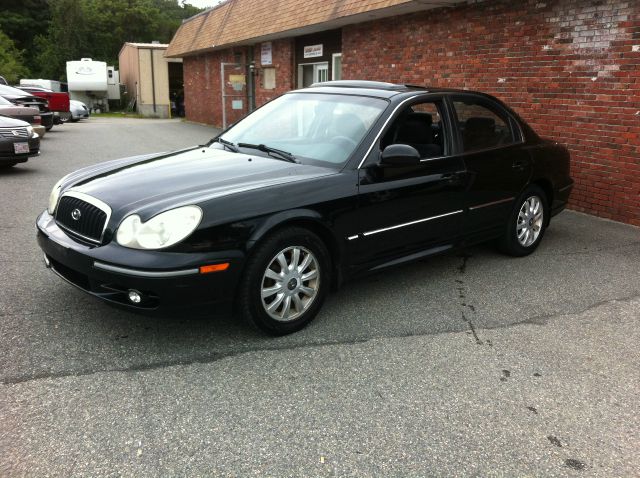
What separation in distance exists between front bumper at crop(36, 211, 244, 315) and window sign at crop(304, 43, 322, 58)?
38.7 feet

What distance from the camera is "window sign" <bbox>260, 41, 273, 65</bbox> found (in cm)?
1688

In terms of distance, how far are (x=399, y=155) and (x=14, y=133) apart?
8.36m

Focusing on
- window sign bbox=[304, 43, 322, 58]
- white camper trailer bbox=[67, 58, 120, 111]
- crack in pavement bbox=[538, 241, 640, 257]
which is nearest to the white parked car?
white camper trailer bbox=[67, 58, 120, 111]

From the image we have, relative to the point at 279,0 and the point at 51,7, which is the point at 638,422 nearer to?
the point at 279,0

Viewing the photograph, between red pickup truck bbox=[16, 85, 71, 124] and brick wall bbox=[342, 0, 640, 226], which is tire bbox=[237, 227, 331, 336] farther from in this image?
red pickup truck bbox=[16, 85, 71, 124]

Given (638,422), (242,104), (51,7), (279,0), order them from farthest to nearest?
(51,7), (242,104), (279,0), (638,422)

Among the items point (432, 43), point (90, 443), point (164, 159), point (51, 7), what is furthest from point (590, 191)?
point (51, 7)

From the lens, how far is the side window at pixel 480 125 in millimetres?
4828

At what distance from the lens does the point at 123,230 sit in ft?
10.6

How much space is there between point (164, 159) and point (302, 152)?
1103 millimetres

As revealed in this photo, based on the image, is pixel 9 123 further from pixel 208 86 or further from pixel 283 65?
pixel 208 86

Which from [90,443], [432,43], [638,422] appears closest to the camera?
[90,443]

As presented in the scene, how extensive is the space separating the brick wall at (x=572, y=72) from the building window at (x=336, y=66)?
12.5 ft

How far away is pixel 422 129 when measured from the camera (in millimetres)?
4637
